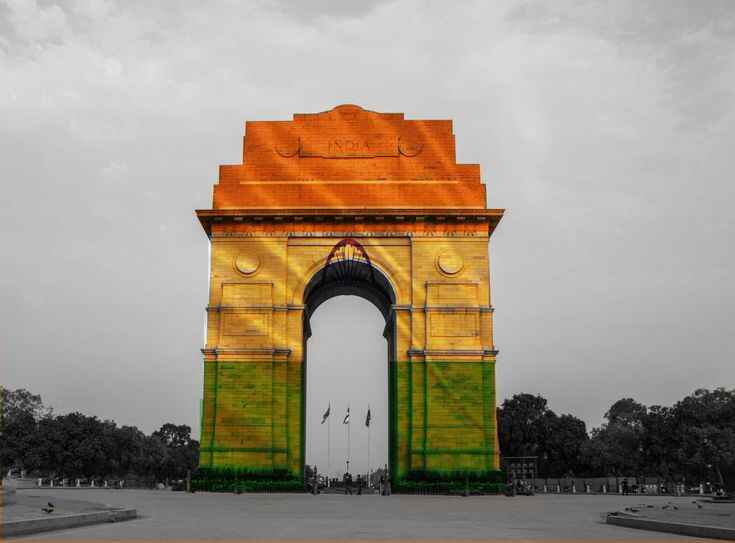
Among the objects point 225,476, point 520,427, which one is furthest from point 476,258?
point 520,427

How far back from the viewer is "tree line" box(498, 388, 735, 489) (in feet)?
208

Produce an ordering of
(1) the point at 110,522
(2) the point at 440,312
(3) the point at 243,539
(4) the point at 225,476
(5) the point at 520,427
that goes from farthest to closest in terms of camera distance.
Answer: (5) the point at 520,427
(2) the point at 440,312
(4) the point at 225,476
(1) the point at 110,522
(3) the point at 243,539

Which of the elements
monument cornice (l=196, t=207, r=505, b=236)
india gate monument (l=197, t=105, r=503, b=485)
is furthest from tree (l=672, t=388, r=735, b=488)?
monument cornice (l=196, t=207, r=505, b=236)

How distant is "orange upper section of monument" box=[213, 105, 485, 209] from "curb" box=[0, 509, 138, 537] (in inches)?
959

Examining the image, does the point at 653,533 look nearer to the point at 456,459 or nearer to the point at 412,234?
the point at 456,459

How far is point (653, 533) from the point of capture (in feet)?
51.5

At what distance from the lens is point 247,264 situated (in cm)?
4078

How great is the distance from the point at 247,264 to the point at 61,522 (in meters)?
25.8

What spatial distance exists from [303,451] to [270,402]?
370 cm

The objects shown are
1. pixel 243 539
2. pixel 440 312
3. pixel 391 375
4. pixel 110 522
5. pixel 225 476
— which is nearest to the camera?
pixel 243 539

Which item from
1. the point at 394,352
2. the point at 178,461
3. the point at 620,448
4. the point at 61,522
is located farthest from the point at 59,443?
the point at 61,522

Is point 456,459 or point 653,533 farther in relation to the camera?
point 456,459

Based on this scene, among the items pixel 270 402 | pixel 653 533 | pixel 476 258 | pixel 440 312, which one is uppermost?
pixel 476 258

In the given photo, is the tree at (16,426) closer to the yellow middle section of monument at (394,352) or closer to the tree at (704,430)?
the yellow middle section of monument at (394,352)
